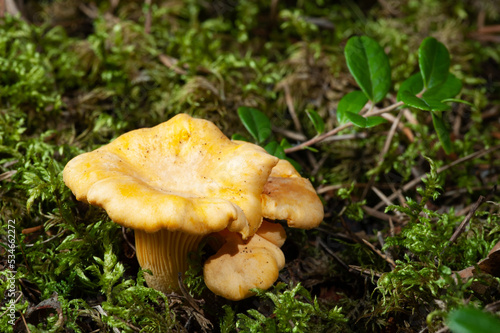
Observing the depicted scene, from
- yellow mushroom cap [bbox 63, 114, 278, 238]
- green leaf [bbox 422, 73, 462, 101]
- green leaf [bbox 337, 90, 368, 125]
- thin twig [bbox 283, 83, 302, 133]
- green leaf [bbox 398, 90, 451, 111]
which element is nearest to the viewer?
yellow mushroom cap [bbox 63, 114, 278, 238]

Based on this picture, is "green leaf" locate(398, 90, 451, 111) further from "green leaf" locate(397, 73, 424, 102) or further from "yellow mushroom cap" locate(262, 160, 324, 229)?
"yellow mushroom cap" locate(262, 160, 324, 229)

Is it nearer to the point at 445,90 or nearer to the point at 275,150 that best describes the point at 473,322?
the point at 275,150

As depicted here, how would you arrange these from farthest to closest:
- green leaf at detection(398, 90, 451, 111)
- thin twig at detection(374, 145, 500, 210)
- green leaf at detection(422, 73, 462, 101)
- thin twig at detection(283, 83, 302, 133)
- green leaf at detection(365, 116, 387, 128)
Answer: thin twig at detection(283, 83, 302, 133) < thin twig at detection(374, 145, 500, 210) < green leaf at detection(422, 73, 462, 101) < green leaf at detection(365, 116, 387, 128) < green leaf at detection(398, 90, 451, 111)

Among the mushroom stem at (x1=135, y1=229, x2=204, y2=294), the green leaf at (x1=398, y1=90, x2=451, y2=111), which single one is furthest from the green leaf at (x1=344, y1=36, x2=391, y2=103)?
the mushroom stem at (x1=135, y1=229, x2=204, y2=294)

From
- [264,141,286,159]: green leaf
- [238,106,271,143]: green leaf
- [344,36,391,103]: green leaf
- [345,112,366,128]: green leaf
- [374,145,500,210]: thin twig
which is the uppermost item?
[344,36,391,103]: green leaf

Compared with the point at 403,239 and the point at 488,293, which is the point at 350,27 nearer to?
the point at 403,239

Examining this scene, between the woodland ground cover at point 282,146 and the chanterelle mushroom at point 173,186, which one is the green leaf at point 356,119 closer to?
the woodland ground cover at point 282,146

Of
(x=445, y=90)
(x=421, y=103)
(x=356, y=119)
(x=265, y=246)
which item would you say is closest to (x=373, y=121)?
(x=356, y=119)
